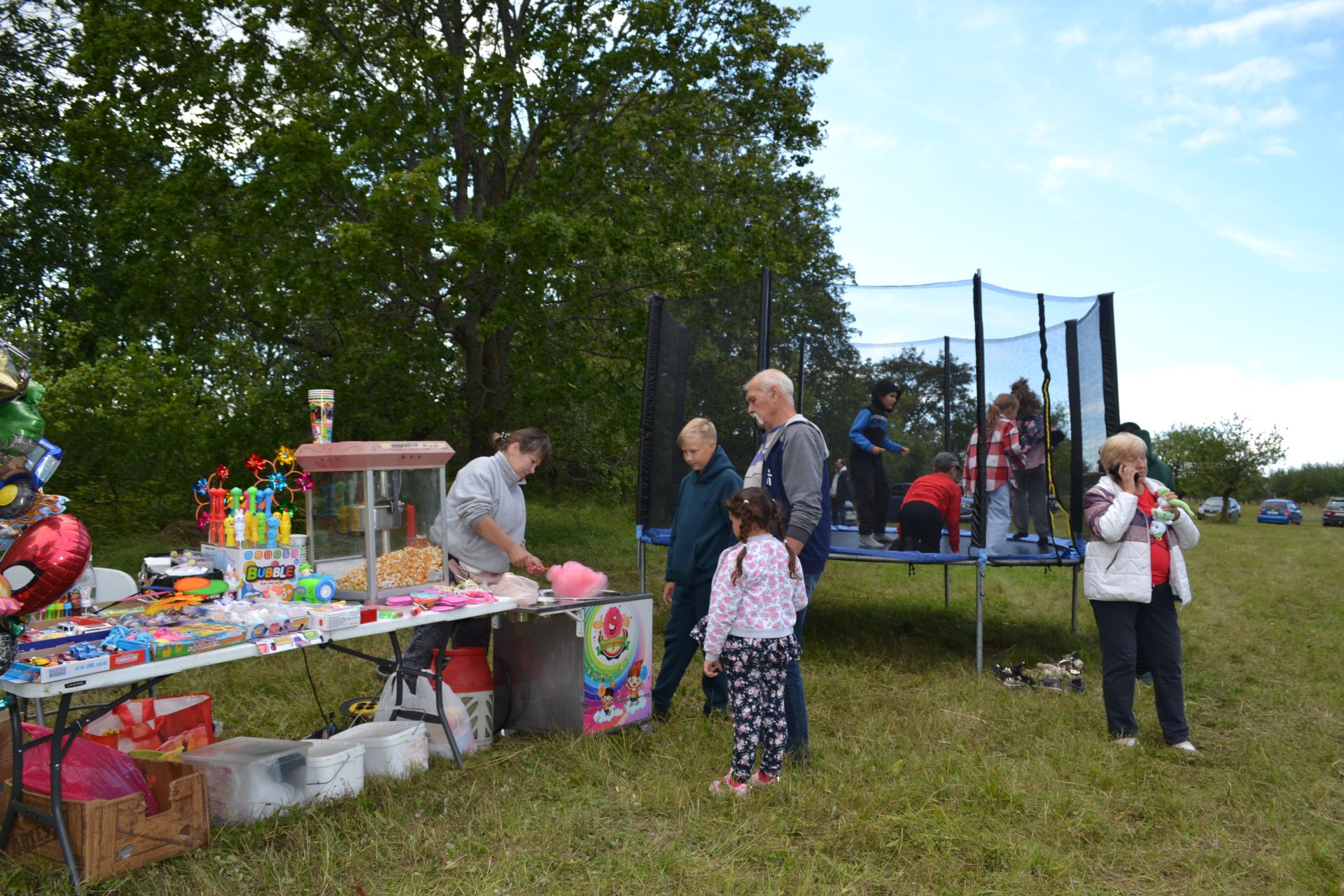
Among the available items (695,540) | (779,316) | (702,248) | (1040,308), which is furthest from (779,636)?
(702,248)

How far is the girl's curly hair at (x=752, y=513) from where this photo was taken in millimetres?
4059

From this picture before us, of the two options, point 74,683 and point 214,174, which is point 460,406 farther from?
point 74,683

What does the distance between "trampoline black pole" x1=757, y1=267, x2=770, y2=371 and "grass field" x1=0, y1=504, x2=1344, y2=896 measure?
256cm

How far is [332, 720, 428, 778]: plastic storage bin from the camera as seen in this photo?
13.7 feet

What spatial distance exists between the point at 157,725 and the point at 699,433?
8.88ft

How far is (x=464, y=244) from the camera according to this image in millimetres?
10500

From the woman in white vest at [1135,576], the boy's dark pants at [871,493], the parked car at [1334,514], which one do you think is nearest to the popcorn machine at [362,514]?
the woman in white vest at [1135,576]

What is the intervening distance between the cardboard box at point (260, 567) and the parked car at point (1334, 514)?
43.3m

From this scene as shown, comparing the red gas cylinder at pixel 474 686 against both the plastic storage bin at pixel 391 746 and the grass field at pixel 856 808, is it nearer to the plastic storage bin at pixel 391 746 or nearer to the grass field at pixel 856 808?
the grass field at pixel 856 808

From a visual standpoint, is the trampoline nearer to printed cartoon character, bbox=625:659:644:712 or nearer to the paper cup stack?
printed cartoon character, bbox=625:659:644:712

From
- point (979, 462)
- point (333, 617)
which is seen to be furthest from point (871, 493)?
point (333, 617)

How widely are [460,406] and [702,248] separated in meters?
3.57

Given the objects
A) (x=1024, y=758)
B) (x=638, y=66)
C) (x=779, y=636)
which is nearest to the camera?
(x=779, y=636)

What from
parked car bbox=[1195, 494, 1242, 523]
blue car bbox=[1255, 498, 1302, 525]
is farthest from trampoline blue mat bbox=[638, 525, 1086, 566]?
parked car bbox=[1195, 494, 1242, 523]
